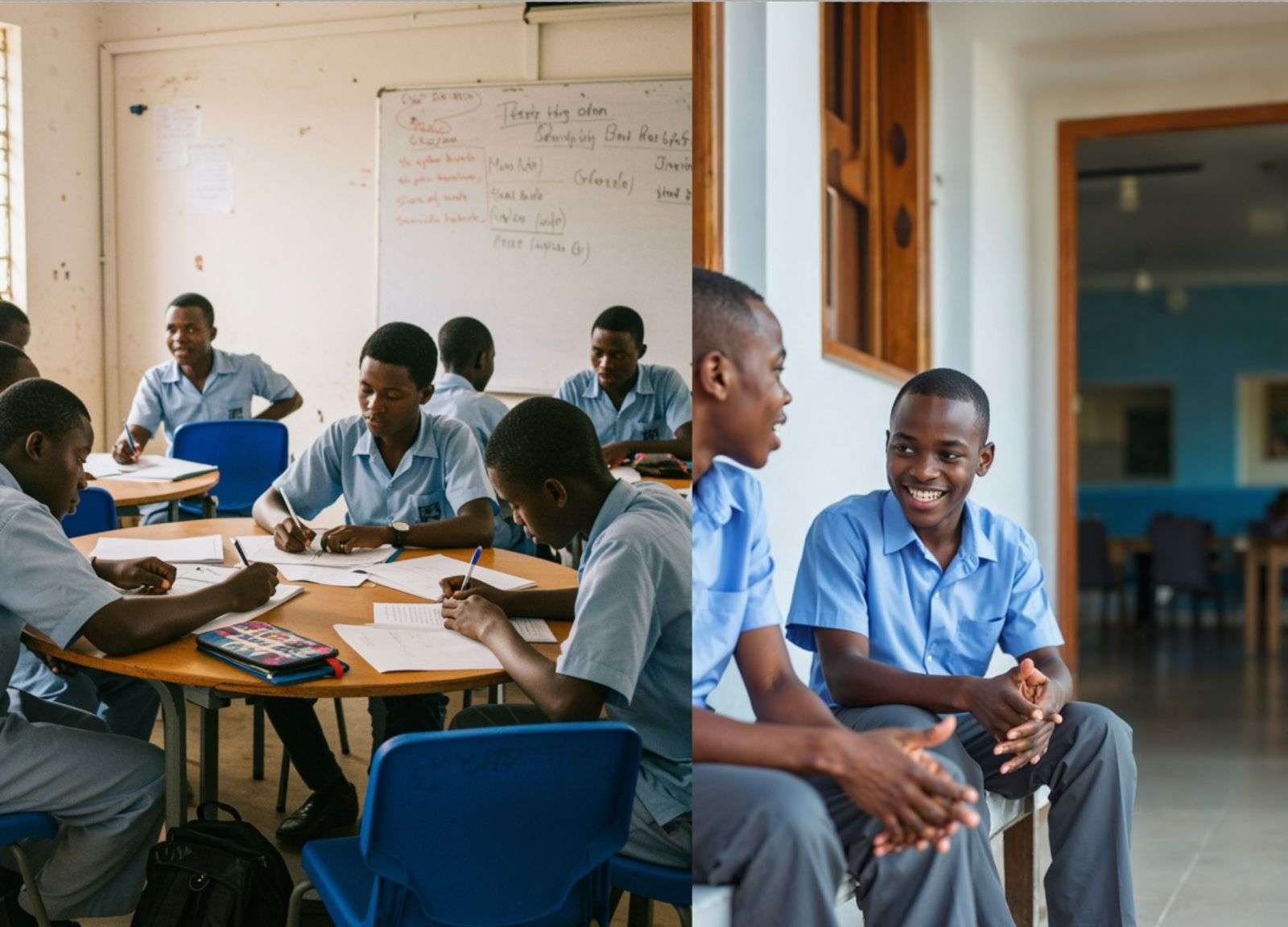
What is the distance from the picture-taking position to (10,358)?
1.49m

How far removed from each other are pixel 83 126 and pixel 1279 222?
7.51 metres

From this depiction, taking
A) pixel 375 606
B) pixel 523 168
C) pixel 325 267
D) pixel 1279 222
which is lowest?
pixel 375 606

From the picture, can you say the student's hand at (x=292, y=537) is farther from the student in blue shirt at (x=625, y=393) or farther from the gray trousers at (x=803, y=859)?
the gray trousers at (x=803, y=859)

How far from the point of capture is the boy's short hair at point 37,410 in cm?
152

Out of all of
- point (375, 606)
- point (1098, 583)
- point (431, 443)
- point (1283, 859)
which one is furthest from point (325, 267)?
point (1098, 583)

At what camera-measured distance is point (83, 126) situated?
5.01 feet

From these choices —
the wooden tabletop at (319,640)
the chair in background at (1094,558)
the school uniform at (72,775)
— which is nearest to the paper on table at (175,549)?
the wooden tabletop at (319,640)

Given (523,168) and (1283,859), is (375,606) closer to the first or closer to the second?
(523,168)

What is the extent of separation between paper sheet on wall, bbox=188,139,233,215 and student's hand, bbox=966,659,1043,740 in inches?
44.3

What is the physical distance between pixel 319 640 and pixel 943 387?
993 millimetres

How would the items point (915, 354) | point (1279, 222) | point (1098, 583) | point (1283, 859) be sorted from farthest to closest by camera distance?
point (1098, 583), point (1279, 222), point (1283, 859), point (915, 354)

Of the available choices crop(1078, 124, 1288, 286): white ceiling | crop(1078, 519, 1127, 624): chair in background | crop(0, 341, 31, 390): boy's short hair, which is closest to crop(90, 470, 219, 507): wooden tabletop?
crop(0, 341, 31, 390): boy's short hair

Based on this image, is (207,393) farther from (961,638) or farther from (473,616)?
(961,638)

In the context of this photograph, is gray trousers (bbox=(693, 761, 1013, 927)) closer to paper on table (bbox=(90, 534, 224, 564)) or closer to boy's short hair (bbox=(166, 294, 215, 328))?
boy's short hair (bbox=(166, 294, 215, 328))
